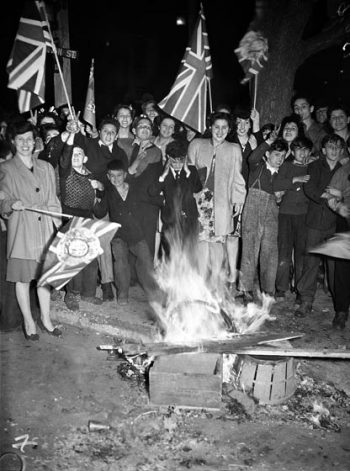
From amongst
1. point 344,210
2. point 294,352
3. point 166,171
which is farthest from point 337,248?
point 166,171

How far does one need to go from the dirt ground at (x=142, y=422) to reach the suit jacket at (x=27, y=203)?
49.6 inches

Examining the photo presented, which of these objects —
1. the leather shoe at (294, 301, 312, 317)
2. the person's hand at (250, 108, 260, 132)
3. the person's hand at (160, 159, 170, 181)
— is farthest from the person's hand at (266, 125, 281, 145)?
the leather shoe at (294, 301, 312, 317)

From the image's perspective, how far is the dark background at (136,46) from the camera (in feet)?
59.8

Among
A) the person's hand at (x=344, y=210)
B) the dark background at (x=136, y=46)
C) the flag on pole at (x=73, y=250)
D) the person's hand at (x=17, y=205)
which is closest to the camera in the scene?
the flag on pole at (x=73, y=250)

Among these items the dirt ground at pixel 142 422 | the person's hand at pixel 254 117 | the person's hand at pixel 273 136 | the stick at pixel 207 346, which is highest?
the person's hand at pixel 254 117

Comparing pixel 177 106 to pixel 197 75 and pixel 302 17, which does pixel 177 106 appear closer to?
pixel 197 75

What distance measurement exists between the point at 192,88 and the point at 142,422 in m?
5.08

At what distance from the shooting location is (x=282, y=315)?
6.45 meters

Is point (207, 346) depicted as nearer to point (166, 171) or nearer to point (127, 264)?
point (127, 264)

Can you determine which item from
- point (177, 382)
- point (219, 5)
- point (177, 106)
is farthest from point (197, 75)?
point (219, 5)

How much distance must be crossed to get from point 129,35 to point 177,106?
51.7 ft

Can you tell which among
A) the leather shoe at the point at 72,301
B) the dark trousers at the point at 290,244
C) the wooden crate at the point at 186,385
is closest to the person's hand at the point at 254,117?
the dark trousers at the point at 290,244

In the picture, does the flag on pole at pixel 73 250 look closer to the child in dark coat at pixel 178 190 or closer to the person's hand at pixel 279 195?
the child in dark coat at pixel 178 190

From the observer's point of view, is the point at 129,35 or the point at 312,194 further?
the point at 129,35
